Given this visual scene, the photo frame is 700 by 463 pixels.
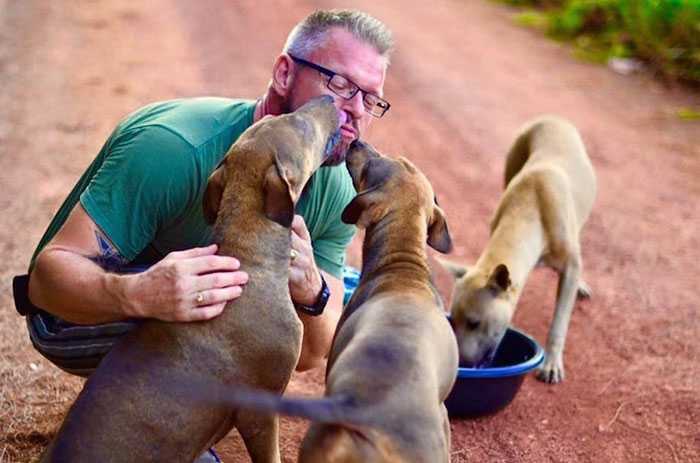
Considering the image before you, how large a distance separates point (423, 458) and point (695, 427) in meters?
3.01

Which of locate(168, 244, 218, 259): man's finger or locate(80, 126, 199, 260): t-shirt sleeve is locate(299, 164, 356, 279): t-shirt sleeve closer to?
locate(80, 126, 199, 260): t-shirt sleeve

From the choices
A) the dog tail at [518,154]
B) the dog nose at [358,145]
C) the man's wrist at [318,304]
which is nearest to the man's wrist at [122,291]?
the man's wrist at [318,304]

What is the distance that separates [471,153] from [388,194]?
6.63 m

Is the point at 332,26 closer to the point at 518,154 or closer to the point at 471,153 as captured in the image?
the point at 518,154

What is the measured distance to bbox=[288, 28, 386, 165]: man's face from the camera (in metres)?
4.92

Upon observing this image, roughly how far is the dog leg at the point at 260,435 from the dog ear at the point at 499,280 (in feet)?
7.90

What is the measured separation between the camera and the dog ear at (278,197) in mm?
4223

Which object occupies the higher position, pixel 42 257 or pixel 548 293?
pixel 42 257

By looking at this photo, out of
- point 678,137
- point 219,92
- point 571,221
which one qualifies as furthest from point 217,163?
point 678,137

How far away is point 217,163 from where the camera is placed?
4777 millimetres

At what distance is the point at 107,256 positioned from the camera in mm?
4562

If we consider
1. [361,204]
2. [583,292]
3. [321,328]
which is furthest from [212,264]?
[583,292]

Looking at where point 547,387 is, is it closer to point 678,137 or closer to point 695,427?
point 695,427

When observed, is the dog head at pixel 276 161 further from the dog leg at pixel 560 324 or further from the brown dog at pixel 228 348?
the dog leg at pixel 560 324
